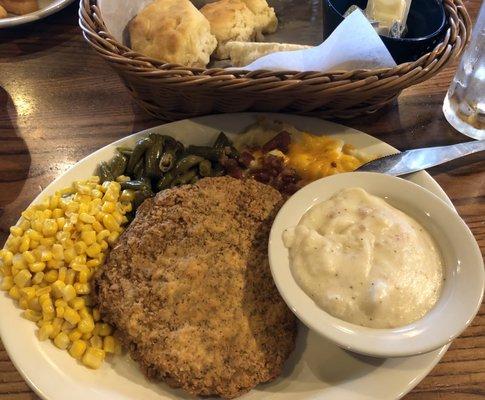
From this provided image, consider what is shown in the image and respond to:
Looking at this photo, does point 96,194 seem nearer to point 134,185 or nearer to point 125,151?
point 134,185

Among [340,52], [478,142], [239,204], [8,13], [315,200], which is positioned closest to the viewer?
[315,200]

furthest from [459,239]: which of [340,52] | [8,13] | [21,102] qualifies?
[8,13]

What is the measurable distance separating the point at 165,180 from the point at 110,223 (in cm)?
36

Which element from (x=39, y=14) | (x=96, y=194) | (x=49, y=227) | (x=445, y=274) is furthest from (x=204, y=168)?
(x=39, y=14)

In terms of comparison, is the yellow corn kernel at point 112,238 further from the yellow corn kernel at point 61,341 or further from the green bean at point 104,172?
the yellow corn kernel at point 61,341

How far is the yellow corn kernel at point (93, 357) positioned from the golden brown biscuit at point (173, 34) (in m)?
1.43

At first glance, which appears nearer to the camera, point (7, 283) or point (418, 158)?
point (7, 283)

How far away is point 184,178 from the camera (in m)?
2.39

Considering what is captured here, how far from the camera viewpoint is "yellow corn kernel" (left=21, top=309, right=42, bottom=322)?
1.95m

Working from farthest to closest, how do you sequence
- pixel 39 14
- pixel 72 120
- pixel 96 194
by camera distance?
1. pixel 39 14
2. pixel 72 120
3. pixel 96 194

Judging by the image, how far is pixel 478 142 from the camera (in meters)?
2.53

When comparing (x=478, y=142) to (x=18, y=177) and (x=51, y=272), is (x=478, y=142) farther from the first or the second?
(x=18, y=177)

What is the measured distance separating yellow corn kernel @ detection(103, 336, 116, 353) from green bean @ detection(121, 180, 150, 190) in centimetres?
69

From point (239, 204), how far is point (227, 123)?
0.55m
